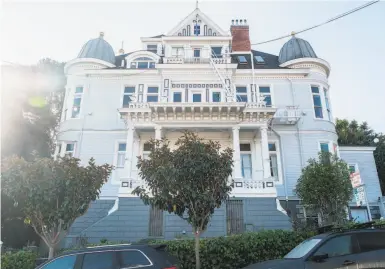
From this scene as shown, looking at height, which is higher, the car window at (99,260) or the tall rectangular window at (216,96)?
the tall rectangular window at (216,96)

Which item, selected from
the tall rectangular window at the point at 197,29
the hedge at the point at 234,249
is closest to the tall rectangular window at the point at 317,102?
the tall rectangular window at the point at 197,29

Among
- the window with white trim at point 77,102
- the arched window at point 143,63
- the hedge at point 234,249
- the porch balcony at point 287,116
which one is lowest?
the hedge at point 234,249

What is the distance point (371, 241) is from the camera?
680 centimetres

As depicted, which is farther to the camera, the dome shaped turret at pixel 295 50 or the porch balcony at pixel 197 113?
the dome shaped turret at pixel 295 50

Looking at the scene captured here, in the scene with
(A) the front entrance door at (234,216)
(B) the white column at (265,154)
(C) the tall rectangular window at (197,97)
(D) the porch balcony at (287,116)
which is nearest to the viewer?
(A) the front entrance door at (234,216)

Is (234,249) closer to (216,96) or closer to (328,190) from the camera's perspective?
(328,190)

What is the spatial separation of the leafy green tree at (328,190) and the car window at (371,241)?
619 cm

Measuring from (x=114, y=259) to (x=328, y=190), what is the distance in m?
10.6

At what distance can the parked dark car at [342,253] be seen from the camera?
6.40 meters

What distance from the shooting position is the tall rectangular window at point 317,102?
2139 cm

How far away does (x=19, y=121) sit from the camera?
19359 mm

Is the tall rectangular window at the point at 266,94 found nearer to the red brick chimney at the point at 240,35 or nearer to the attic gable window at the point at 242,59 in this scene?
the attic gable window at the point at 242,59

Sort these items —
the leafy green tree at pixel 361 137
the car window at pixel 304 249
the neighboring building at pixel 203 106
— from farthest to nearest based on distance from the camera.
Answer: the leafy green tree at pixel 361 137, the neighboring building at pixel 203 106, the car window at pixel 304 249

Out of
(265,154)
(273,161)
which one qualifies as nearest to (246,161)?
(273,161)
